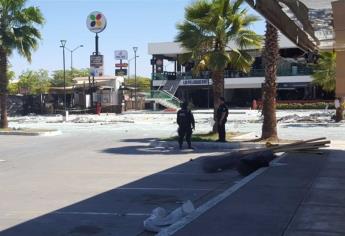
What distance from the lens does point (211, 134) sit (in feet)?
82.0

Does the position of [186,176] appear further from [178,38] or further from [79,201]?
[178,38]

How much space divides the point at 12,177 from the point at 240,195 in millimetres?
6605

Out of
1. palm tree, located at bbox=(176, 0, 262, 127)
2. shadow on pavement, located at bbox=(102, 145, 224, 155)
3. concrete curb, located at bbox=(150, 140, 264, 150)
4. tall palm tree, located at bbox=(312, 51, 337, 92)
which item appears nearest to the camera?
shadow on pavement, located at bbox=(102, 145, 224, 155)

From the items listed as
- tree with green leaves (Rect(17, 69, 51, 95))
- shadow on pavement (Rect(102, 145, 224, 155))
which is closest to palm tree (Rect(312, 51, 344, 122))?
shadow on pavement (Rect(102, 145, 224, 155))

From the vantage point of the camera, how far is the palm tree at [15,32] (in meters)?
31.6

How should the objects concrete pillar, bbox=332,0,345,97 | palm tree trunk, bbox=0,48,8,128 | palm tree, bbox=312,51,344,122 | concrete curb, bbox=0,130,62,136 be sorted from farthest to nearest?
palm tree, bbox=312,51,344,122 < palm tree trunk, bbox=0,48,8,128 < concrete curb, bbox=0,130,62,136 < concrete pillar, bbox=332,0,345,97

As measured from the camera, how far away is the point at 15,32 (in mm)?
31797

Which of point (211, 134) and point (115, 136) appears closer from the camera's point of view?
point (211, 134)

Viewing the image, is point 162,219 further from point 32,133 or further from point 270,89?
point 32,133

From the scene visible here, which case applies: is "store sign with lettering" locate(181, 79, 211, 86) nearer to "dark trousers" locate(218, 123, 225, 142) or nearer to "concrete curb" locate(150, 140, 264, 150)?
"dark trousers" locate(218, 123, 225, 142)

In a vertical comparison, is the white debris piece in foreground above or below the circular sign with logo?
below

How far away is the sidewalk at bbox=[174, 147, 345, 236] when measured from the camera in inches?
288

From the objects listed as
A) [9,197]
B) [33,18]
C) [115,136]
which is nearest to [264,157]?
[9,197]

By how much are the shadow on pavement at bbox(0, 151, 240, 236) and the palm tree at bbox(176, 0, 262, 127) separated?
1014 centimetres
